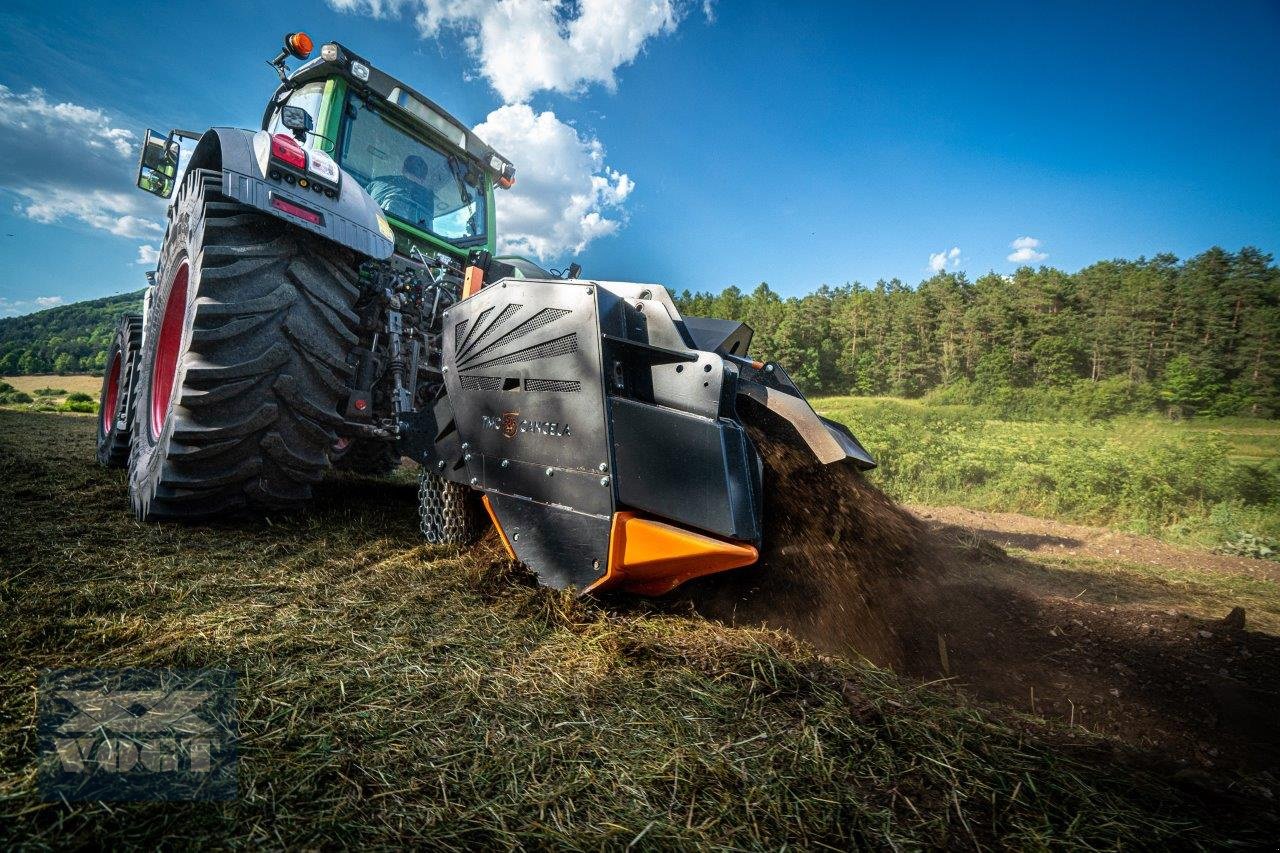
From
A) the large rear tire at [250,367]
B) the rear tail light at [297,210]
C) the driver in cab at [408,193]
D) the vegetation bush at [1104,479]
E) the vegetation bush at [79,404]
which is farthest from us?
the vegetation bush at [79,404]

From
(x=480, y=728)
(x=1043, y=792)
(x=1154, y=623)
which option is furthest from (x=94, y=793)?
(x=1154, y=623)

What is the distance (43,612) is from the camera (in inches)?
59.2

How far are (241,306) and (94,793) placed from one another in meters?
1.91

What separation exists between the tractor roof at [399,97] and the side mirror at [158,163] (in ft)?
3.73

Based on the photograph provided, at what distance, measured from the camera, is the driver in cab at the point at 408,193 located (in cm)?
414

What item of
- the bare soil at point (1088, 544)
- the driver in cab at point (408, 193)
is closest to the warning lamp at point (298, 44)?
the driver in cab at point (408, 193)

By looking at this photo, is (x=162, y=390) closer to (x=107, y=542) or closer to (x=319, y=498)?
(x=319, y=498)

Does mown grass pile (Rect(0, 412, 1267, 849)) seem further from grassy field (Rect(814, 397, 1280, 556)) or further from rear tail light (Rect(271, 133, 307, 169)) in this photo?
grassy field (Rect(814, 397, 1280, 556))

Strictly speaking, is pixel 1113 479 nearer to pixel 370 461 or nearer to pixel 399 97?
pixel 370 461

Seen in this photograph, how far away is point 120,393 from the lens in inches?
164

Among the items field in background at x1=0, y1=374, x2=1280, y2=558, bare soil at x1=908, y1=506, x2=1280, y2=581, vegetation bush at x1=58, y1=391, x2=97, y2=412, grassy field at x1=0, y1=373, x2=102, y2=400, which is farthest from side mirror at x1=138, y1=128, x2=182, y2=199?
grassy field at x1=0, y1=373, x2=102, y2=400

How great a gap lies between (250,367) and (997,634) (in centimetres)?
352

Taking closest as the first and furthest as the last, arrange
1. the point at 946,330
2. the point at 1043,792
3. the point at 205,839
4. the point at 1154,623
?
1. the point at 205,839
2. the point at 1043,792
3. the point at 1154,623
4. the point at 946,330

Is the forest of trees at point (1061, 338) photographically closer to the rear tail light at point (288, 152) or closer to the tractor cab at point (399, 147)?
the tractor cab at point (399, 147)
